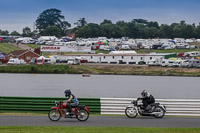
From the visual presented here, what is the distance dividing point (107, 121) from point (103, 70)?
74.4 metres

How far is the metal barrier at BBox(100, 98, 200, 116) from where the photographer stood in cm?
2850

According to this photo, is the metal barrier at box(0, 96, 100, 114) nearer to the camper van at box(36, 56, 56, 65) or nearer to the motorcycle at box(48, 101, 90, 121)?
the motorcycle at box(48, 101, 90, 121)

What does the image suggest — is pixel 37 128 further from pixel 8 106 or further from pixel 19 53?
pixel 19 53

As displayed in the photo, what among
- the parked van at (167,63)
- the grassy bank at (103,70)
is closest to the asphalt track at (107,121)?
the grassy bank at (103,70)

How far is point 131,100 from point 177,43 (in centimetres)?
12553

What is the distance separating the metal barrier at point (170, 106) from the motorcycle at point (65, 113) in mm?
4130

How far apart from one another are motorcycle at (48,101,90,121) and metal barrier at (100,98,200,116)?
163 inches

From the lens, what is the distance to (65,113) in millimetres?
24672

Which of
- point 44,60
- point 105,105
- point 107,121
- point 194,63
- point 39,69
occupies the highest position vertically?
point 44,60

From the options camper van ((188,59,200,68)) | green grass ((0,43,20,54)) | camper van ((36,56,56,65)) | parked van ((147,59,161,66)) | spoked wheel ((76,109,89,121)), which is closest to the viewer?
spoked wheel ((76,109,89,121))

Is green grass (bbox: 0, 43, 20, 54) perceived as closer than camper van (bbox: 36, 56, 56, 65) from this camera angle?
No

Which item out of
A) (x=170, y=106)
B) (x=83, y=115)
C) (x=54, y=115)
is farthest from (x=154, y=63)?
(x=54, y=115)

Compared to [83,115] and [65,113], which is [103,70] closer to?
[83,115]

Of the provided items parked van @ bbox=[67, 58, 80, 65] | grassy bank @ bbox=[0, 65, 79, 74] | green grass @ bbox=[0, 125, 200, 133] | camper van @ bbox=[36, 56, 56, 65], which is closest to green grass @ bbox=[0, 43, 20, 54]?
camper van @ bbox=[36, 56, 56, 65]
